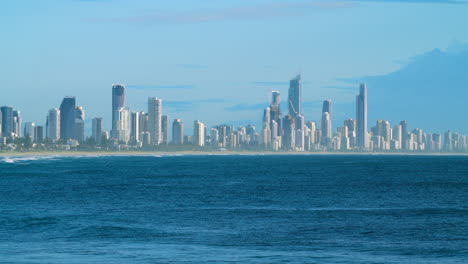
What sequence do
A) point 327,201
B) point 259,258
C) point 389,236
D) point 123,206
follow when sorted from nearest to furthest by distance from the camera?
1. point 259,258
2. point 389,236
3. point 123,206
4. point 327,201

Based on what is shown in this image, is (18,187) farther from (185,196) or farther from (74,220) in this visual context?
(74,220)

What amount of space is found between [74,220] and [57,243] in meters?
13.2

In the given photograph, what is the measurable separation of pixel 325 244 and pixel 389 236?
640cm

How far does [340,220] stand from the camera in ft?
188

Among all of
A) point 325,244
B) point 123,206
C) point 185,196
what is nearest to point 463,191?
point 185,196

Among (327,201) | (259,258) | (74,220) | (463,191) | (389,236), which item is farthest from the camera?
(463,191)

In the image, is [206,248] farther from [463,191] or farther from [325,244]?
[463,191]

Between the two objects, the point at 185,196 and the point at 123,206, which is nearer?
the point at 123,206

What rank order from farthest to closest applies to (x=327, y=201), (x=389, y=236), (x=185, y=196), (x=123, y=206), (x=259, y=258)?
1. (x=185, y=196)
2. (x=327, y=201)
3. (x=123, y=206)
4. (x=389, y=236)
5. (x=259, y=258)

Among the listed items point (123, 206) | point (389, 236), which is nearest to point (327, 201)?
point (123, 206)

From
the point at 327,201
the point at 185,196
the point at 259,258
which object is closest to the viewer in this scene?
the point at 259,258

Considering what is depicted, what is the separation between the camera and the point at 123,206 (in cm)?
7088

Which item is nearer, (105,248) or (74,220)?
(105,248)

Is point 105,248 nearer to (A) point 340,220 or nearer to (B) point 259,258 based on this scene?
(B) point 259,258
